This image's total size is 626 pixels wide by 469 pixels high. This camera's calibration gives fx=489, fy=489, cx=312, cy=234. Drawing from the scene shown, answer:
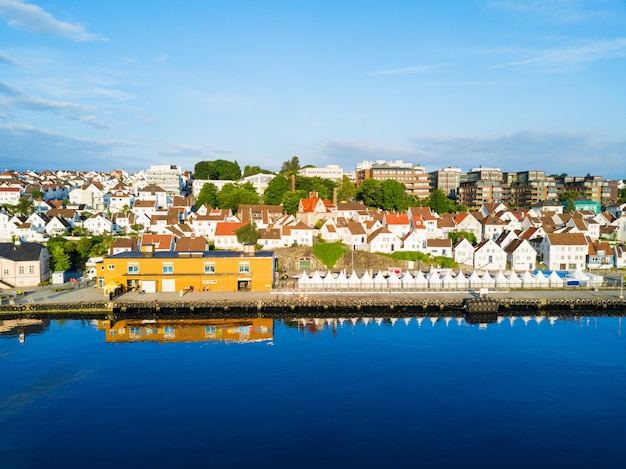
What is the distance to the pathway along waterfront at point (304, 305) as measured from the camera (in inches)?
1415

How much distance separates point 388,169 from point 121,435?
81.9 meters

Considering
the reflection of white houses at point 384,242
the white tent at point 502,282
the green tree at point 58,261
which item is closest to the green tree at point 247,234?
the reflection of white houses at point 384,242

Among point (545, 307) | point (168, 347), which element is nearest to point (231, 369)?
point (168, 347)

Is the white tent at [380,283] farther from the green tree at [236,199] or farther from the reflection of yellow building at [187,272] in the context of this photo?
the green tree at [236,199]

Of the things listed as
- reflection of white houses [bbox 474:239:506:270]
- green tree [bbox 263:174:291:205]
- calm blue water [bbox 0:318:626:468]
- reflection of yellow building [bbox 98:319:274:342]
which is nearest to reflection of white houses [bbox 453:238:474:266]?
reflection of white houses [bbox 474:239:506:270]

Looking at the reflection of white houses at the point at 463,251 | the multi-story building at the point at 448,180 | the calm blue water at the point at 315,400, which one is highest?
the multi-story building at the point at 448,180

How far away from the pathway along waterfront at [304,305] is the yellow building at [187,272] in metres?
1.24

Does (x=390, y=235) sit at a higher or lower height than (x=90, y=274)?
higher

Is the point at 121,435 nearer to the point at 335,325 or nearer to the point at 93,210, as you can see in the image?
the point at 335,325

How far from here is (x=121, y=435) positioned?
60.1 ft

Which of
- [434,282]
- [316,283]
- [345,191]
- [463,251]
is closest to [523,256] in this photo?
[463,251]

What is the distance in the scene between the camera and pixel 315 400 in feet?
69.2

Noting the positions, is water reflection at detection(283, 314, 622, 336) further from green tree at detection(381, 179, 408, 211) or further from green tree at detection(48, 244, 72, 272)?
green tree at detection(381, 179, 408, 211)

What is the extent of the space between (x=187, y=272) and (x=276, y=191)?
41883 millimetres
